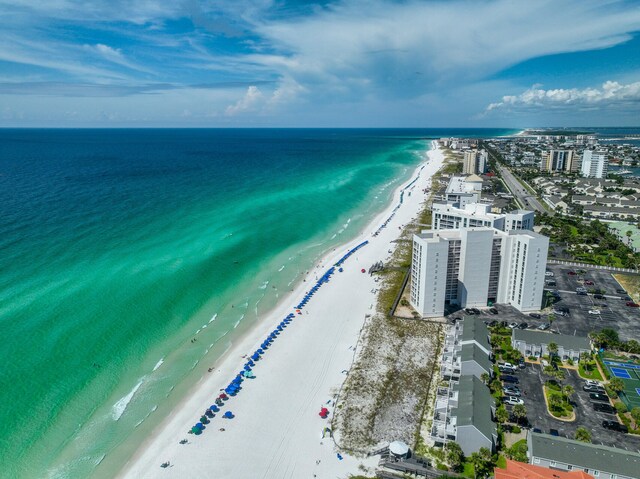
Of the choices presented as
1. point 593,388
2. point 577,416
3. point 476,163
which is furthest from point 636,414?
point 476,163

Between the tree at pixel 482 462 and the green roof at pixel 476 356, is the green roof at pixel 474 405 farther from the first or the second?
the green roof at pixel 476 356

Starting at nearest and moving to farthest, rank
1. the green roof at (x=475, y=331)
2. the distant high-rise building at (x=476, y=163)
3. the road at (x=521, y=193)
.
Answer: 1. the green roof at (x=475, y=331)
2. the road at (x=521, y=193)
3. the distant high-rise building at (x=476, y=163)

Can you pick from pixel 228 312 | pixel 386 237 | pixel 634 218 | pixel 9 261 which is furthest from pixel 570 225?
pixel 9 261

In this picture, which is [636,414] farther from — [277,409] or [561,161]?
[561,161]

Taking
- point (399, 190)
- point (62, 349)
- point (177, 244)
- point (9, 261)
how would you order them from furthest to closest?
point (399, 190), point (177, 244), point (9, 261), point (62, 349)

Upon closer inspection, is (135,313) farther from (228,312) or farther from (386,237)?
(386,237)

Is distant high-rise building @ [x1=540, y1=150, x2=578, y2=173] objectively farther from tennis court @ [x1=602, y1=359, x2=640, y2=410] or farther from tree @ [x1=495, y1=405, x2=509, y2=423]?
tree @ [x1=495, y1=405, x2=509, y2=423]

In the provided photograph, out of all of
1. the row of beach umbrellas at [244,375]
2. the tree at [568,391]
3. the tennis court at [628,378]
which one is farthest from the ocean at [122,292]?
the tennis court at [628,378]
